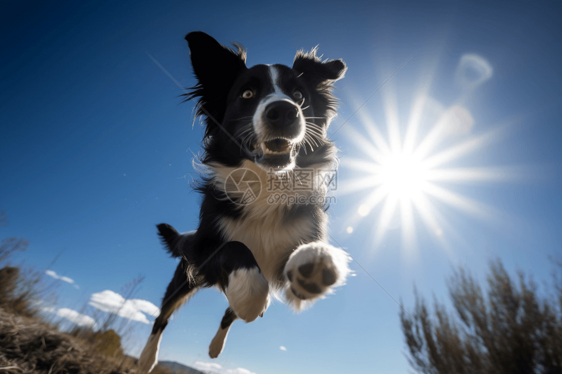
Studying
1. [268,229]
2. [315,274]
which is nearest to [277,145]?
[268,229]

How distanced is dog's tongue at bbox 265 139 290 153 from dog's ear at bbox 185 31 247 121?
1250 mm

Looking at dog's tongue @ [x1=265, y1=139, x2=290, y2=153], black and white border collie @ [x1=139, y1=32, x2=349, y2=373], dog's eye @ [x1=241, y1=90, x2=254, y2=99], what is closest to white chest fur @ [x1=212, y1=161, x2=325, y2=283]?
black and white border collie @ [x1=139, y1=32, x2=349, y2=373]

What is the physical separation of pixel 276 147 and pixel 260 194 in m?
0.81

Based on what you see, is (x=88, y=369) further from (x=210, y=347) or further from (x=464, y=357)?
(x=464, y=357)

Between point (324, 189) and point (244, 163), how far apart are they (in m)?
1.18

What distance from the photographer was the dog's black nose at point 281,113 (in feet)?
8.59

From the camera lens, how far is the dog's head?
2732 mm

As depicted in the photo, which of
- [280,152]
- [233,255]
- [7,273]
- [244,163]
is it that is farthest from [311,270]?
[7,273]

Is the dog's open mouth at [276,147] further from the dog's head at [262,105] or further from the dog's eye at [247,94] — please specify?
the dog's eye at [247,94]

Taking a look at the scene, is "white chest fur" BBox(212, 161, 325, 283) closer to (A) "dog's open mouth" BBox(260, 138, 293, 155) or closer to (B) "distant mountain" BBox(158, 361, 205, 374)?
(A) "dog's open mouth" BBox(260, 138, 293, 155)

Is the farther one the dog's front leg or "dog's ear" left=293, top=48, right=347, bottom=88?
"dog's ear" left=293, top=48, right=347, bottom=88

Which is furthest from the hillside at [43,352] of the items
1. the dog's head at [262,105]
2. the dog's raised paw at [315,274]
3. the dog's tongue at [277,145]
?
the dog's tongue at [277,145]

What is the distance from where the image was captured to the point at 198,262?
301 centimetres

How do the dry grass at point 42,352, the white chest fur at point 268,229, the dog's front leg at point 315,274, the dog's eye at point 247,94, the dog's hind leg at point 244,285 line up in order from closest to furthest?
1. the dog's front leg at point 315,274
2. the dog's hind leg at point 244,285
3. the dry grass at point 42,352
4. the white chest fur at point 268,229
5. the dog's eye at point 247,94
